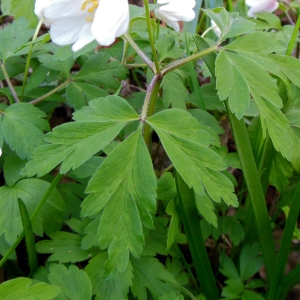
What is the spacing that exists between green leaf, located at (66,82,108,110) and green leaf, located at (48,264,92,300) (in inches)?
22.9

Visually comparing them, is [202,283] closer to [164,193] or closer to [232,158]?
[164,193]

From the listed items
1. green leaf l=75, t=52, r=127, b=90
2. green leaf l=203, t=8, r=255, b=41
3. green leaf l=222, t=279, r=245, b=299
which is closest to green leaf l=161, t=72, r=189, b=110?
green leaf l=75, t=52, r=127, b=90

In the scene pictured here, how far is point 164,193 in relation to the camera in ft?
3.53

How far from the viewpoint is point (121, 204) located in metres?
0.87

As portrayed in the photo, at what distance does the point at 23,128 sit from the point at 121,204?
1.52 ft

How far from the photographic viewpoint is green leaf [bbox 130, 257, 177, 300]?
3.51ft

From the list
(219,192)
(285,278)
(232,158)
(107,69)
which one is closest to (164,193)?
(219,192)

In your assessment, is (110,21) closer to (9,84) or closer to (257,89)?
(257,89)

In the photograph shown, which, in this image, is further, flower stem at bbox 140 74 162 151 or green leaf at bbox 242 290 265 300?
green leaf at bbox 242 290 265 300

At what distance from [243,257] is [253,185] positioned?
0.32 meters

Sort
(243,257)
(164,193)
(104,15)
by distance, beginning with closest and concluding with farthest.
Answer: (104,15), (164,193), (243,257)

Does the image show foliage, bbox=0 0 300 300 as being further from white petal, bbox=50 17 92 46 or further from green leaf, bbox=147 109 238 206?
white petal, bbox=50 17 92 46

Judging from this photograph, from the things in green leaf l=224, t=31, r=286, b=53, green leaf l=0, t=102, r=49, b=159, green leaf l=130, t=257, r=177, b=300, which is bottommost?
green leaf l=130, t=257, r=177, b=300

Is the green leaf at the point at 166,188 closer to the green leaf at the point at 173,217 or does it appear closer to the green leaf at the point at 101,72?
the green leaf at the point at 173,217
